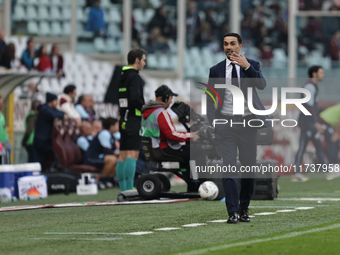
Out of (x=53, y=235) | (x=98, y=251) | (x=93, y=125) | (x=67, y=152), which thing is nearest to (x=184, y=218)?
(x=53, y=235)

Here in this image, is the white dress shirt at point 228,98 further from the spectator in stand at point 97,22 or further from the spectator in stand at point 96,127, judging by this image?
the spectator in stand at point 97,22

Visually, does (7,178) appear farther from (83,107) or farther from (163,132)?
(83,107)

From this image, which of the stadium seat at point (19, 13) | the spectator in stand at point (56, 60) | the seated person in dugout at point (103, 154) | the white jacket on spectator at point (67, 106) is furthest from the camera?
the stadium seat at point (19, 13)

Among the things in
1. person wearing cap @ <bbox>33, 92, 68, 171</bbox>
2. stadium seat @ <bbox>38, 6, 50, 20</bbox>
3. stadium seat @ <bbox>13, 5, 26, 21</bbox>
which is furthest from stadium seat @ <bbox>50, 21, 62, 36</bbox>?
person wearing cap @ <bbox>33, 92, 68, 171</bbox>

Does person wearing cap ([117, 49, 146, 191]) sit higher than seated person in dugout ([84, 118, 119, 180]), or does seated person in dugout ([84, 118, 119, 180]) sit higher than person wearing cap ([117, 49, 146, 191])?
person wearing cap ([117, 49, 146, 191])

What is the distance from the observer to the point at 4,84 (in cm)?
1332

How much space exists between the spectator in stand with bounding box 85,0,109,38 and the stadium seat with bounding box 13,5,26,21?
2.12m

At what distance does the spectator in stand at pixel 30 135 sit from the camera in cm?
1370

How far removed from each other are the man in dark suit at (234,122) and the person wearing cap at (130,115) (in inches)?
123

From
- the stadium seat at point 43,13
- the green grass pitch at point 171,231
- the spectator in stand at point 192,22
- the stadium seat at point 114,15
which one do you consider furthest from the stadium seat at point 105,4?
the green grass pitch at point 171,231

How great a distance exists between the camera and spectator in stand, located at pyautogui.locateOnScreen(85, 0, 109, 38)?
79.4 ft

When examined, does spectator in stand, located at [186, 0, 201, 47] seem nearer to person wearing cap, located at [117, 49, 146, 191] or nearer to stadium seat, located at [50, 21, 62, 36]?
stadium seat, located at [50, 21, 62, 36]

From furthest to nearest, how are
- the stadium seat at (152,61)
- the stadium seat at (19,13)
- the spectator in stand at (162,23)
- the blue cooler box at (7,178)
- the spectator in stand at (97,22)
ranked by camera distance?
the spectator in stand at (162,23) → the stadium seat at (152,61) → the spectator in stand at (97,22) → the stadium seat at (19,13) → the blue cooler box at (7,178)

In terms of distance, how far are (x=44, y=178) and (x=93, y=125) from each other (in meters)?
2.95
